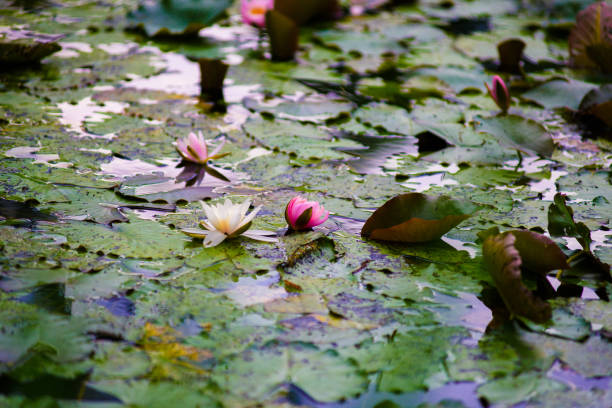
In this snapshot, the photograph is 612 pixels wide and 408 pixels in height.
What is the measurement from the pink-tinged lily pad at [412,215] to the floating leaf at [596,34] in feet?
5.49

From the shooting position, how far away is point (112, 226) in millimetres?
1499

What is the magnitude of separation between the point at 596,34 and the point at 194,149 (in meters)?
2.03

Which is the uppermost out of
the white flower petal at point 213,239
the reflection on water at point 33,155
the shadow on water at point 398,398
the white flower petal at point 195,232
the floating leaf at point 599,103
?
the floating leaf at point 599,103

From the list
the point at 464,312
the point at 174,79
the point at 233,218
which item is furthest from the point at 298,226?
the point at 174,79

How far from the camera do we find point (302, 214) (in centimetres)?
150

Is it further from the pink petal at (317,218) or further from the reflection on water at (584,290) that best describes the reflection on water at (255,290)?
the reflection on water at (584,290)

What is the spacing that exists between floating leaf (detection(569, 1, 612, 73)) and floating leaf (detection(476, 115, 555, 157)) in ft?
3.10

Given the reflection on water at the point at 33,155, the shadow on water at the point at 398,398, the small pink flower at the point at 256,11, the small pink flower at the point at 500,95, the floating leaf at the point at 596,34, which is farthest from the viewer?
the small pink flower at the point at 256,11

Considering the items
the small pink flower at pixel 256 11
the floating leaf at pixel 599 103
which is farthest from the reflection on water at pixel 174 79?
the floating leaf at pixel 599 103

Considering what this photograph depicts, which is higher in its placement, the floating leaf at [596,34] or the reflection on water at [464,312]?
the floating leaf at [596,34]

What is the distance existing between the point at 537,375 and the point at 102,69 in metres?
2.20

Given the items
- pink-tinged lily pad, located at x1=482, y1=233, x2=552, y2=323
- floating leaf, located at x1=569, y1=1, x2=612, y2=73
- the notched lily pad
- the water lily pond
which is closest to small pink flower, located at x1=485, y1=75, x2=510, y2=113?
the water lily pond

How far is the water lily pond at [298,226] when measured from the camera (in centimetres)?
109

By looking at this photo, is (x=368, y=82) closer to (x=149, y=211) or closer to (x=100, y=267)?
(x=149, y=211)
